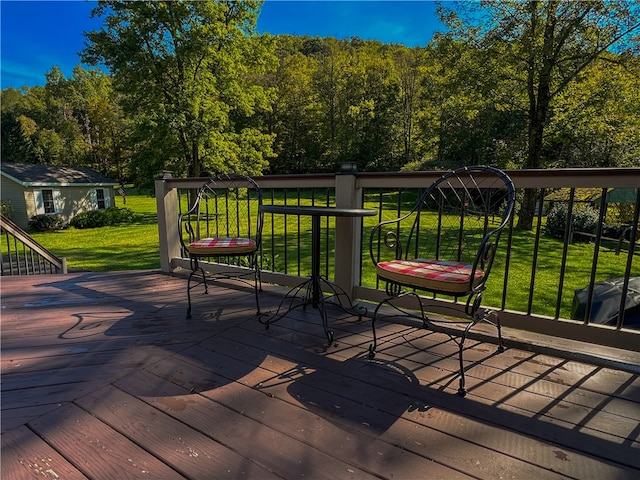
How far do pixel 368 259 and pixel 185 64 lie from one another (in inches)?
419

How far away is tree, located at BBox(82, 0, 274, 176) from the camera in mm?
12000

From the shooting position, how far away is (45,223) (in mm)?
14742

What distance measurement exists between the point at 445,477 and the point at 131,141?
15.9 meters

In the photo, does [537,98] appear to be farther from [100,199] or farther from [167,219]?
[100,199]

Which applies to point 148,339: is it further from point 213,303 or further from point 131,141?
point 131,141

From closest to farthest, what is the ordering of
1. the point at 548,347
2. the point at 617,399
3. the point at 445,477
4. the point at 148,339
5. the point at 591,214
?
the point at 445,477, the point at 617,399, the point at 548,347, the point at 148,339, the point at 591,214

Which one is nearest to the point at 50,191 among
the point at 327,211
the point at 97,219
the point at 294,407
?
the point at 97,219

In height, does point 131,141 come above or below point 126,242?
above

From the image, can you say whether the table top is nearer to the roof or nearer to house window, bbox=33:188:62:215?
the roof

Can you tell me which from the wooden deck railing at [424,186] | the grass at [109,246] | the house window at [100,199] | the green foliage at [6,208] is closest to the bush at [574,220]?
the wooden deck railing at [424,186]

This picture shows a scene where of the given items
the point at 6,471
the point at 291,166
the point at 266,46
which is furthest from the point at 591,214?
the point at 291,166

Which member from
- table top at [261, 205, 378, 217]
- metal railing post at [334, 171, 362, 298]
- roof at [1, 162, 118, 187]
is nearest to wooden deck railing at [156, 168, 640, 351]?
metal railing post at [334, 171, 362, 298]

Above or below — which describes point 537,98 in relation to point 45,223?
above

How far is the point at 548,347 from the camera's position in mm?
1850
